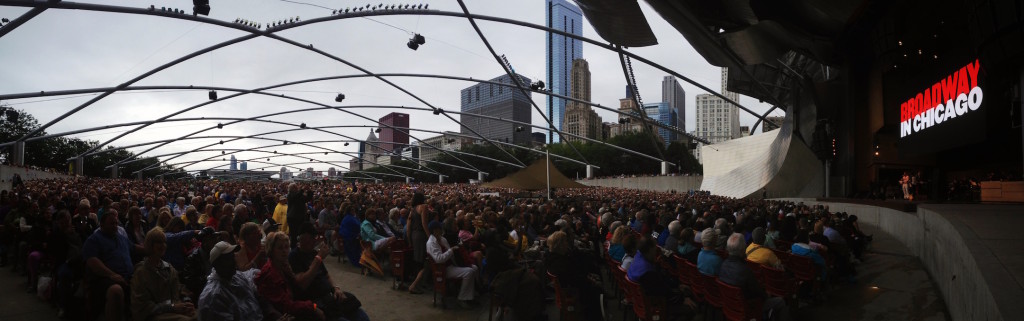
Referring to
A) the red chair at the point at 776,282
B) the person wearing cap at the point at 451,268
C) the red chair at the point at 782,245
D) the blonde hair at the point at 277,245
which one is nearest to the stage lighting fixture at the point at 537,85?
the red chair at the point at 782,245

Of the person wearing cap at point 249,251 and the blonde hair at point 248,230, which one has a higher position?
the blonde hair at point 248,230

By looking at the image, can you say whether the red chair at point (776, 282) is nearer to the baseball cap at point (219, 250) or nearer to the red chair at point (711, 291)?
the red chair at point (711, 291)

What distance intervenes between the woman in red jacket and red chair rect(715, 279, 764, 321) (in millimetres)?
4072

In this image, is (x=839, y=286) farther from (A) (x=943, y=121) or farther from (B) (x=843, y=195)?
(B) (x=843, y=195)

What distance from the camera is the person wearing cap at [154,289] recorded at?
4957mm

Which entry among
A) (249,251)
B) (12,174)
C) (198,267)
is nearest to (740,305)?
(249,251)

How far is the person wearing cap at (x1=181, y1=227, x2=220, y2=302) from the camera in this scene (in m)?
6.24

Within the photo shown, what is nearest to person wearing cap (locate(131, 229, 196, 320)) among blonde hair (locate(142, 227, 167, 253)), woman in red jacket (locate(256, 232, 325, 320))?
blonde hair (locate(142, 227, 167, 253))

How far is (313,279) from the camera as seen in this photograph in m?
4.84

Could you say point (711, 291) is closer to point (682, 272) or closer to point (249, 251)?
point (682, 272)

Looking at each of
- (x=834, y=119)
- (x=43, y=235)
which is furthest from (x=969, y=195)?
(x=43, y=235)

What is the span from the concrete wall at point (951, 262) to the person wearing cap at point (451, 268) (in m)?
5.83

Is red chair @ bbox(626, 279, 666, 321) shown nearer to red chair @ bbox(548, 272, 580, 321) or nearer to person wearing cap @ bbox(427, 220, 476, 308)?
red chair @ bbox(548, 272, 580, 321)

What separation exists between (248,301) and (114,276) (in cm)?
222
